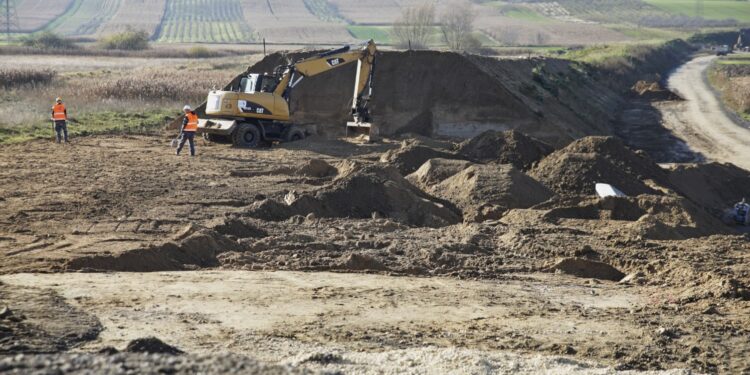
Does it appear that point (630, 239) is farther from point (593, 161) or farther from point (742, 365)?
point (742, 365)

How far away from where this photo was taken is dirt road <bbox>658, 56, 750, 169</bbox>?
33062mm

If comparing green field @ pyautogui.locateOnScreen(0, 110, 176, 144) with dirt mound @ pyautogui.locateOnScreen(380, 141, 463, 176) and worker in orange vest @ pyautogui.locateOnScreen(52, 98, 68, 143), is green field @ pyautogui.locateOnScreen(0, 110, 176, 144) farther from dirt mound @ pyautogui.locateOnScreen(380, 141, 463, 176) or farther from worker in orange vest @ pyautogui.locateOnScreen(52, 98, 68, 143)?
dirt mound @ pyautogui.locateOnScreen(380, 141, 463, 176)

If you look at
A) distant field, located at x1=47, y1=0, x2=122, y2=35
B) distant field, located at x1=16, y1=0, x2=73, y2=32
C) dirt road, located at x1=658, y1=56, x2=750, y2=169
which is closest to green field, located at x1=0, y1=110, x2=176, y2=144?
dirt road, located at x1=658, y1=56, x2=750, y2=169

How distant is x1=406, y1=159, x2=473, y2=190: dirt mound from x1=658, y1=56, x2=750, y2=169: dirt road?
38.2 feet

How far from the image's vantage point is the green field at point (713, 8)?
498 feet

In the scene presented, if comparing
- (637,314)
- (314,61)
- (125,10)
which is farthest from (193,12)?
(637,314)

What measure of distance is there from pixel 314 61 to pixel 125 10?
96223mm

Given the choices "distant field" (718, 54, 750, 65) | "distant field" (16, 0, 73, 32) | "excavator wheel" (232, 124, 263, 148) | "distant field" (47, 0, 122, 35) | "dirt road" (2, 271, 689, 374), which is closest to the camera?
"dirt road" (2, 271, 689, 374)

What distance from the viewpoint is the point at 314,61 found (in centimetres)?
2814

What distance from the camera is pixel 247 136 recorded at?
27.7m

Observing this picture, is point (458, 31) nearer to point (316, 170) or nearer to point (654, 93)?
point (654, 93)

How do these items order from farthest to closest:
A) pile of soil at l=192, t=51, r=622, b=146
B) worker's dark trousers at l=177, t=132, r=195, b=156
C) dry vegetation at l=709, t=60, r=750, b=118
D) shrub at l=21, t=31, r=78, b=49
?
1. shrub at l=21, t=31, r=78, b=49
2. dry vegetation at l=709, t=60, r=750, b=118
3. pile of soil at l=192, t=51, r=622, b=146
4. worker's dark trousers at l=177, t=132, r=195, b=156

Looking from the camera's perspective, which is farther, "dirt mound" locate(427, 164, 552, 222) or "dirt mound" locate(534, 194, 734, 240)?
"dirt mound" locate(427, 164, 552, 222)

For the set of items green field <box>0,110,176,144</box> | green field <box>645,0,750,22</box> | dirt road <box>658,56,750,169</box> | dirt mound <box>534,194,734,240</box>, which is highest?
green field <box>645,0,750,22</box>
